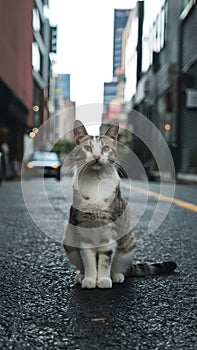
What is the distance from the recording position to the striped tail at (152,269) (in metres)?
3.04

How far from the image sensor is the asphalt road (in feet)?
6.21

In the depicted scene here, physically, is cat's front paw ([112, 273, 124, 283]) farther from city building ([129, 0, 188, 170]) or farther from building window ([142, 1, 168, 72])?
building window ([142, 1, 168, 72])

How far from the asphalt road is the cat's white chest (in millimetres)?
405

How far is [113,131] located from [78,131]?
169 millimetres

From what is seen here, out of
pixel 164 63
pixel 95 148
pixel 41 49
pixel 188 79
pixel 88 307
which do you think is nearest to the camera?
pixel 88 307

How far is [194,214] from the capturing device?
734 cm

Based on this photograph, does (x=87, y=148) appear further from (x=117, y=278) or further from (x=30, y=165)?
(x=30, y=165)

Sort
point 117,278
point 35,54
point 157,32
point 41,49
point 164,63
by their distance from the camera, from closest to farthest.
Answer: point 117,278 < point 35,54 < point 41,49 < point 157,32 < point 164,63

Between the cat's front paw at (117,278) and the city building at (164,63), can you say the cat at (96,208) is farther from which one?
the city building at (164,63)

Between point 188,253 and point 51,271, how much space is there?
1.15m

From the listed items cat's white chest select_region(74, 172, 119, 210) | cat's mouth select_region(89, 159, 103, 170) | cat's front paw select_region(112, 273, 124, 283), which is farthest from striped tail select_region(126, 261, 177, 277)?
cat's mouth select_region(89, 159, 103, 170)

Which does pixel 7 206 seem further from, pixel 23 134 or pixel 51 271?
pixel 23 134

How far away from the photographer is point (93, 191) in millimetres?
2568

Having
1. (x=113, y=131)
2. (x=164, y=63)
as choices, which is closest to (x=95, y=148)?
(x=113, y=131)
